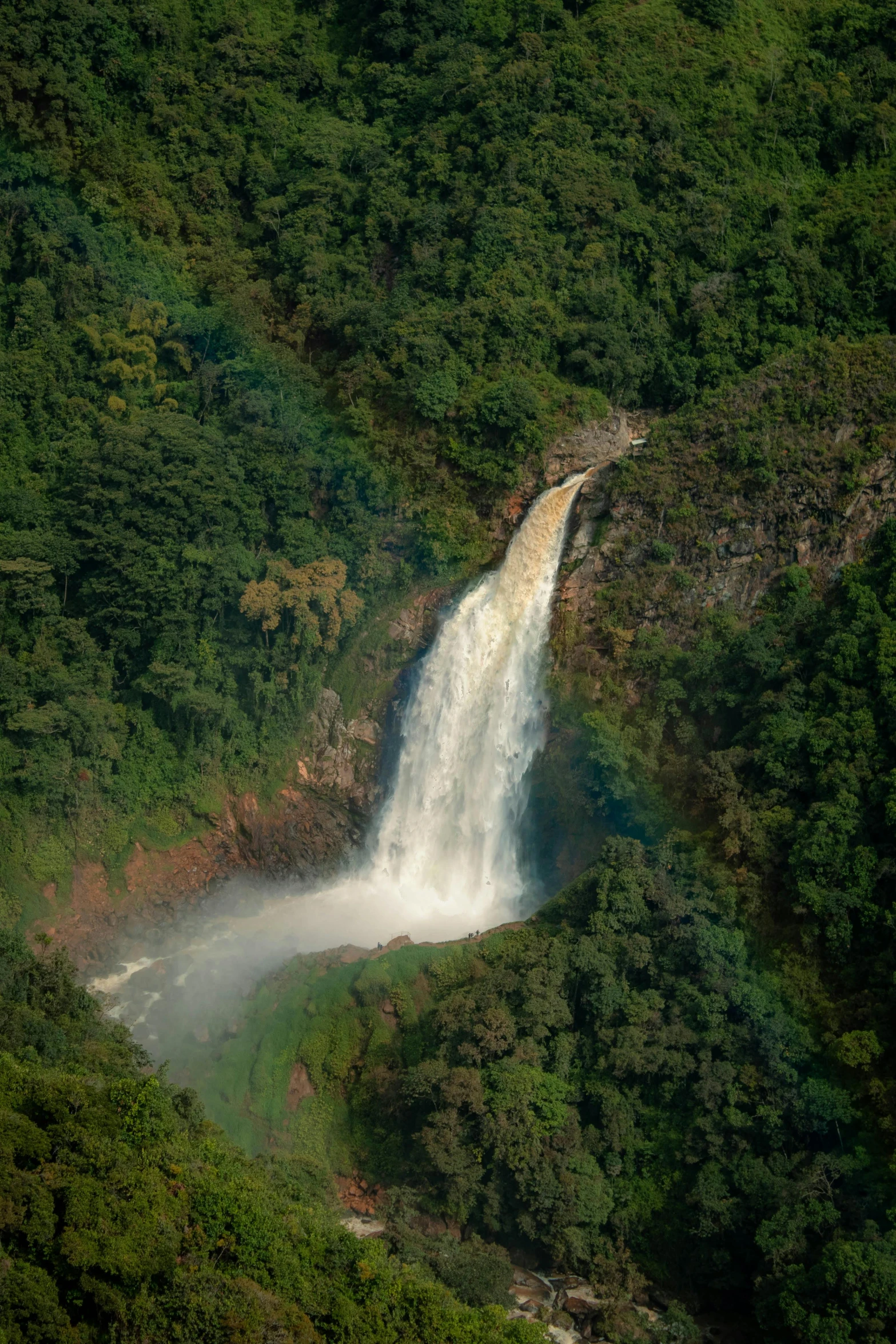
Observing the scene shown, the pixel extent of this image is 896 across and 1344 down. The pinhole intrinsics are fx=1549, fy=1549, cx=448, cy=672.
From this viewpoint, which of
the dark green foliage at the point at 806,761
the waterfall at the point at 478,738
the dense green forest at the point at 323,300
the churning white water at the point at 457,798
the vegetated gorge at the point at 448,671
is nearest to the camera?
the vegetated gorge at the point at 448,671

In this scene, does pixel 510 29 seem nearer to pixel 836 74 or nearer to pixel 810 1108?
pixel 836 74

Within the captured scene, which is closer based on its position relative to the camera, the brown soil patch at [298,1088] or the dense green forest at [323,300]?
the brown soil patch at [298,1088]

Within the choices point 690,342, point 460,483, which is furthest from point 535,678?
point 690,342

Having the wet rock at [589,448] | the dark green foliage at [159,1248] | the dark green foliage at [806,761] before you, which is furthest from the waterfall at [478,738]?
the dark green foliage at [159,1248]

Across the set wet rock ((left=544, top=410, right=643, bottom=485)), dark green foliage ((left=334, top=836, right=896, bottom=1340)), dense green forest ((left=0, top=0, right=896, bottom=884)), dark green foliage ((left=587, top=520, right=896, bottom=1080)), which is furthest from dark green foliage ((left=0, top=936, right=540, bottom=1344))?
wet rock ((left=544, top=410, right=643, bottom=485))

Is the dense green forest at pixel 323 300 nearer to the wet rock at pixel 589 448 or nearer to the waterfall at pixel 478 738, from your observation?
the wet rock at pixel 589 448

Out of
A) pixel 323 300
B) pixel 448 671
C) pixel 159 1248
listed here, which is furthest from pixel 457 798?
pixel 159 1248
